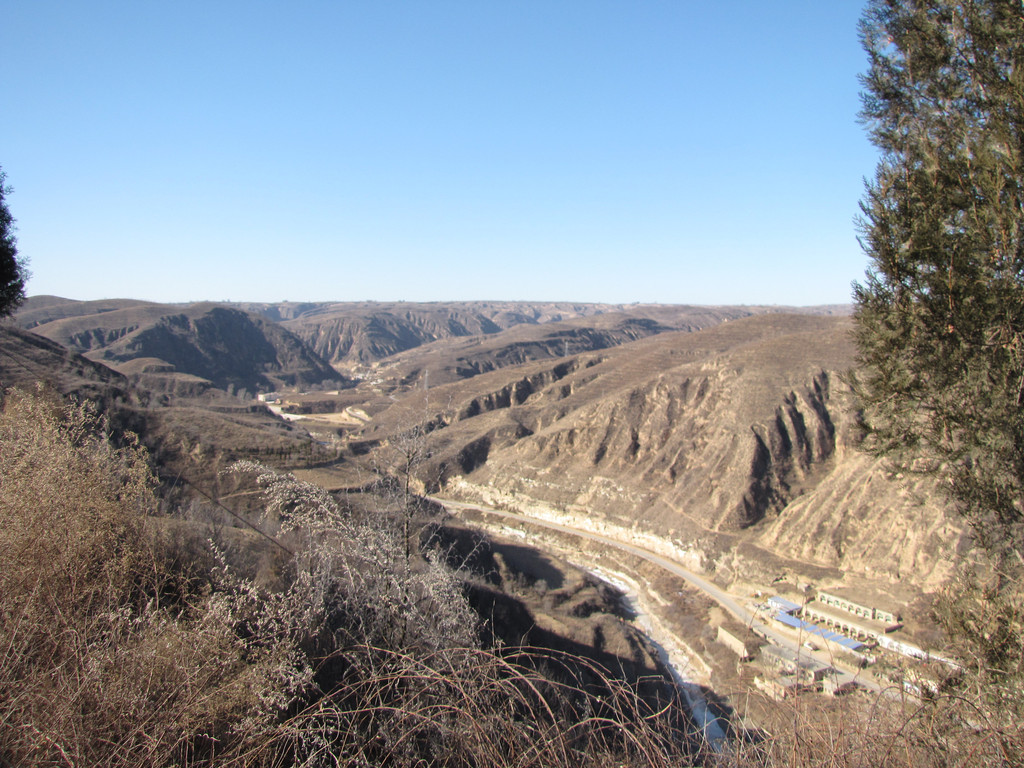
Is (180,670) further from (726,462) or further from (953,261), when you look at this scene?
(726,462)

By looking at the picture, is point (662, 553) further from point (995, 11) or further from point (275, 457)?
point (995, 11)

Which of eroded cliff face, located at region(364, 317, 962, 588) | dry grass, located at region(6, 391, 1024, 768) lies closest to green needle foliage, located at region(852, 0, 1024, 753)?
dry grass, located at region(6, 391, 1024, 768)

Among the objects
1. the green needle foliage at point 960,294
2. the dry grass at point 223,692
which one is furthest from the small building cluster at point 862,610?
the green needle foliage at point 960,294

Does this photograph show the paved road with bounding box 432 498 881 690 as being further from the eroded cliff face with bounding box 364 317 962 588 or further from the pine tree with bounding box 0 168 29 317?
the pine tree with bounding box 0 168 29 317

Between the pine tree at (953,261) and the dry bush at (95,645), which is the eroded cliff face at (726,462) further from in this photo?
the dry bush at (95,645)

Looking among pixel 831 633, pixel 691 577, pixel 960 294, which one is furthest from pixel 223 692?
pixel 691 577
